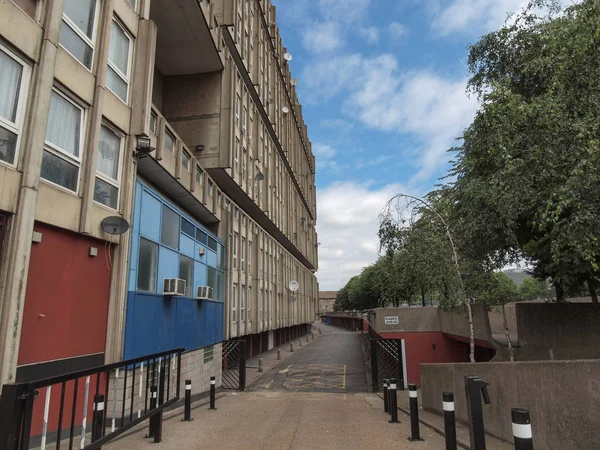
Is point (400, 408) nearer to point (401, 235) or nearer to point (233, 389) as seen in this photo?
point (401, 235)

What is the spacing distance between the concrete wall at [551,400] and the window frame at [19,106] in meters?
8.08

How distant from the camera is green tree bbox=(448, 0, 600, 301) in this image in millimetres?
7523

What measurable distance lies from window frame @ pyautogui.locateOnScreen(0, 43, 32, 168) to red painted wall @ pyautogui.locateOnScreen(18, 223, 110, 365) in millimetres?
1285

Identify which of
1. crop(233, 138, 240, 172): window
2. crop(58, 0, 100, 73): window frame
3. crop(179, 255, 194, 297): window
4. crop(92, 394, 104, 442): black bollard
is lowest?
crop(92, 394, 104, 442): black bollard

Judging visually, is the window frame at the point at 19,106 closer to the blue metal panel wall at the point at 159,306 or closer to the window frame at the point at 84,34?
the window frame at the point at 84,34

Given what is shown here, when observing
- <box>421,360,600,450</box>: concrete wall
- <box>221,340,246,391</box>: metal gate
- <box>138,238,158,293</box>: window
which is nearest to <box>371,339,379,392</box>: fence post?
<box>221,340,246,391</box>: metal gate

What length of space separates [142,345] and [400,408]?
653cm

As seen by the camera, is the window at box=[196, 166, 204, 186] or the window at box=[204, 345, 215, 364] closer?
the window at box=[204, 345, 215, 364]

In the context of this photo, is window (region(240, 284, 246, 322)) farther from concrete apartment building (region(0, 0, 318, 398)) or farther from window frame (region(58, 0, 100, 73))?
window frame (region(58, 0, 100, 73))

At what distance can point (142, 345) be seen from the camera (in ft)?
31.3

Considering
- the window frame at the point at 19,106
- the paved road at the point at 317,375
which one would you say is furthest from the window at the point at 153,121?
the paved road at the point at 317,375

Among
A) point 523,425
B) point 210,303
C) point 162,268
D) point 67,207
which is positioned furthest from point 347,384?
point 523,425

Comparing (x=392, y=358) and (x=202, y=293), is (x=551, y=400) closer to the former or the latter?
(x=202, y=293)

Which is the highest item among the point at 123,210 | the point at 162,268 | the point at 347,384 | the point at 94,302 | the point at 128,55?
the point at 128,55
